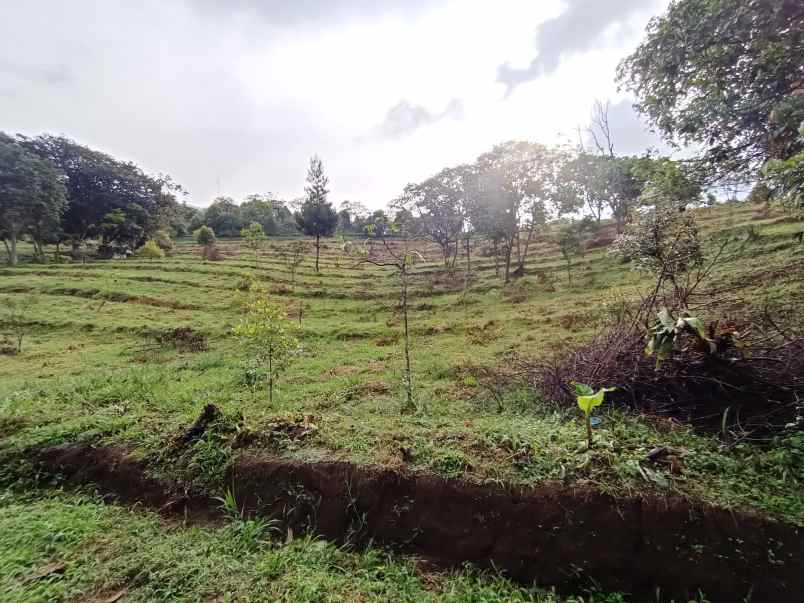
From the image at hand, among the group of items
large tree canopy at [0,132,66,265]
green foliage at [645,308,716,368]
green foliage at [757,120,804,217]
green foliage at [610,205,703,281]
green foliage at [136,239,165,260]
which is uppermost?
large tree canopy at [0,132,66,265]

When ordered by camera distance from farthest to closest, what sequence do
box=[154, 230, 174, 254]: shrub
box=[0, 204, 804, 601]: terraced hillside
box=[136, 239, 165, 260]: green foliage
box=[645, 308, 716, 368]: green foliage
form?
box=[154, 230, 174, 254]: shrub
box=[136, 239, 165, 260]: green foliage
box=[645, 308, 716, 368]: green foliage
box=[0, 204, 804, 601]: terraced hillside

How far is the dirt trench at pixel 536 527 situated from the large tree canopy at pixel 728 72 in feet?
19.1

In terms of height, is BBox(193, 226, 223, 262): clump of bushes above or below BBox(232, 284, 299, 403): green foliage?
above

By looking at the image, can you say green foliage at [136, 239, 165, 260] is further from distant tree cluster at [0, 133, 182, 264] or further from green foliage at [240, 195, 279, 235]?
green foliage at [240, 195, 279, 235]

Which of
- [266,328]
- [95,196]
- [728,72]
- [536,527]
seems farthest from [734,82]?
[95,196]

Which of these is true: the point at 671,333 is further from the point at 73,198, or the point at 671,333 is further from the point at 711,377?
the point at 73,198

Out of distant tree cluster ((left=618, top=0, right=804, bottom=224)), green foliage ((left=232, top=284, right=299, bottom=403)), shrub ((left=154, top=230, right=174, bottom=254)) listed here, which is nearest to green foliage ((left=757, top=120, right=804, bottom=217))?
distant tree cluster ((left=618, top=0, right=804, bottom=224))

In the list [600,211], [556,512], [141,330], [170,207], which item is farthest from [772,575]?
[170,207]

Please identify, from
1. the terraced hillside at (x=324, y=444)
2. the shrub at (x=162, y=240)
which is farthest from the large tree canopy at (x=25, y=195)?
the terraced hillside at (x=324, y=444)

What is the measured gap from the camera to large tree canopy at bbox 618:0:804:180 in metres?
5.51

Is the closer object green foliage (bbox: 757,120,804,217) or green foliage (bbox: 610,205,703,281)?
green foliage (bbox: 757,120,804,217)

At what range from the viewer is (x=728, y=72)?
6.32 m

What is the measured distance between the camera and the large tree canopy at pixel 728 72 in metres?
5.51

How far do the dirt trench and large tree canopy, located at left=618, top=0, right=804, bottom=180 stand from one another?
582cm
